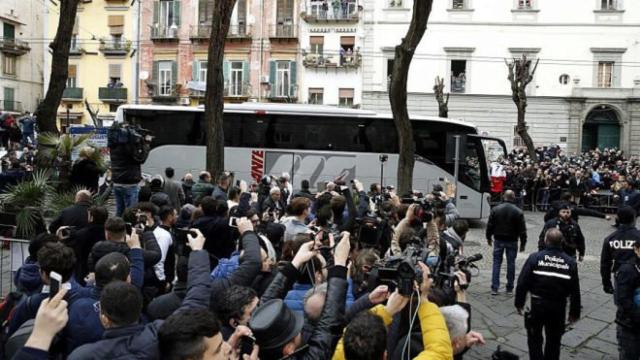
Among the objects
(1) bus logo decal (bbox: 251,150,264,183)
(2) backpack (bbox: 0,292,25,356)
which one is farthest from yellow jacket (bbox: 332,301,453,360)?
(1) bus logo decal (bbox: 251,150,264,183)

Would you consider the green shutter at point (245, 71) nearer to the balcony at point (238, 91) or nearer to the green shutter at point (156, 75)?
the balcony at point (238, 91)

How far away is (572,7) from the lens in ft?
110

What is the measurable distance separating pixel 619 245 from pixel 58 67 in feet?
33.2

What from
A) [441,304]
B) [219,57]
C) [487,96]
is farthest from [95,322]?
[487,96]

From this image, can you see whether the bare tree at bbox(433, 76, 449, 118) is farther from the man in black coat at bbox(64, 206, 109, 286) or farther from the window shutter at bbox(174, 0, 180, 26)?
the man in black coat at bbox(64, 206, 109, 286)

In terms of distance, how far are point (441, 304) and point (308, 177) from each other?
1574cm

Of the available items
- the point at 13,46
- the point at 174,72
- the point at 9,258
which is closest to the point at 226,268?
the point at 9,258

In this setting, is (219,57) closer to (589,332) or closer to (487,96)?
(589,332)

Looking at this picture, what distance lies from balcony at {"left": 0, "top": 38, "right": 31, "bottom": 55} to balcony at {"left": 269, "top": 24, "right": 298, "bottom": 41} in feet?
62.2

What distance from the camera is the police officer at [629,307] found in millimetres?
6047

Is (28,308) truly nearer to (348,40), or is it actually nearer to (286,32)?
(348,40)

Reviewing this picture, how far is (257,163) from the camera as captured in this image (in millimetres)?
19875

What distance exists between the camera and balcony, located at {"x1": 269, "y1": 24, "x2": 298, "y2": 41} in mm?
34969

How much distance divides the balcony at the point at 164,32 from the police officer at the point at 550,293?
32646 millimetres
